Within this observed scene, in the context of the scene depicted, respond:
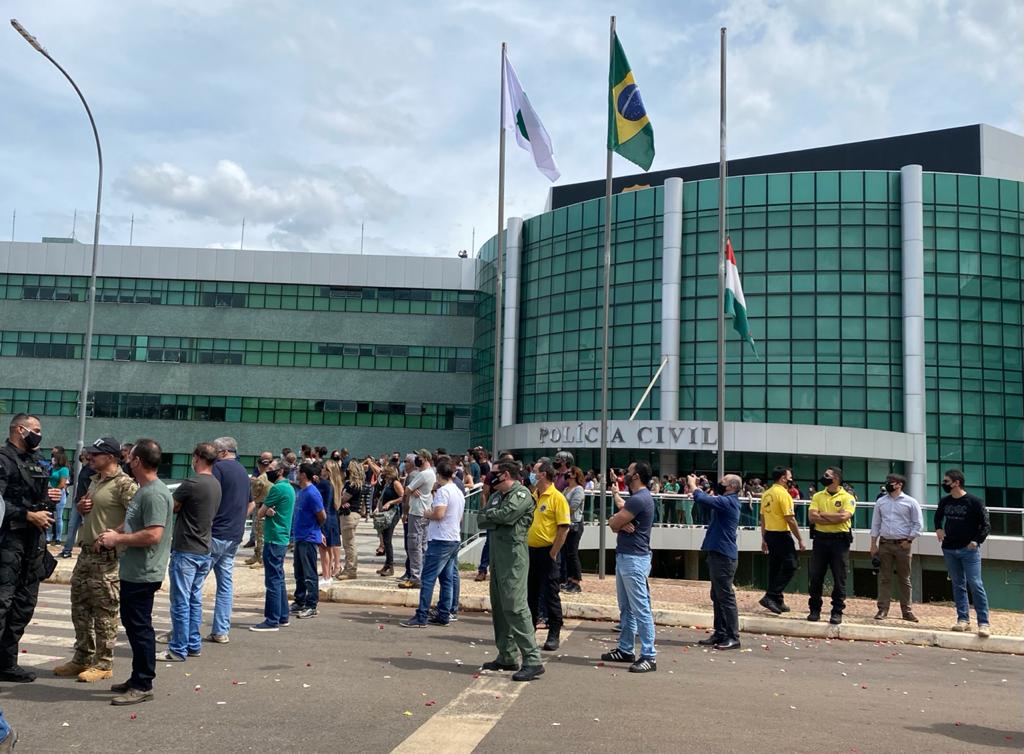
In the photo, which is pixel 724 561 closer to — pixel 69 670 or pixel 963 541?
pixel 963 541

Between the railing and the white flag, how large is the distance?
26.9 ft

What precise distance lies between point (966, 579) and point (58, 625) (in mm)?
10467

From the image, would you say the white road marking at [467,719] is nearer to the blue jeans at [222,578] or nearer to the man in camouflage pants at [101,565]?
the man in camouflage pants at [101,565]

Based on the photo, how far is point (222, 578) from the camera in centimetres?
888

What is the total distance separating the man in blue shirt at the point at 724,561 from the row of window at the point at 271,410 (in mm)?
40081

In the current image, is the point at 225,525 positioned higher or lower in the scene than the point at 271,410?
lower

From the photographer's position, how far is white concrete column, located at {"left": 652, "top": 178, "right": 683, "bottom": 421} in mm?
39594

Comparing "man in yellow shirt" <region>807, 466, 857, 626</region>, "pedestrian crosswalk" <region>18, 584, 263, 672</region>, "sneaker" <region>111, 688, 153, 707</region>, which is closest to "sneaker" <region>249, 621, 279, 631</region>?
"pedestrian crosswalk" <region>18, 584, 263, 672</region>

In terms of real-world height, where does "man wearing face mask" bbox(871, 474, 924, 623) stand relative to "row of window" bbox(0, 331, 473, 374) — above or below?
below

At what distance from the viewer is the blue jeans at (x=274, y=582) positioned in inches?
383

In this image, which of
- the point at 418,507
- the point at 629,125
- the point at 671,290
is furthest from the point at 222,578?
the point at 671,290

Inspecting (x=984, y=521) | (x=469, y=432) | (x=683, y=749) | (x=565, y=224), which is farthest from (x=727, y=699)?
(x=469, y=432)

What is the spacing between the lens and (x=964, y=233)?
38844 mm

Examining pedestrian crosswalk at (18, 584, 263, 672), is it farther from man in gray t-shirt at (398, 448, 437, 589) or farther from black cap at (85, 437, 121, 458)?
man in gray t-shirt at (398, 448, 437, 589)
